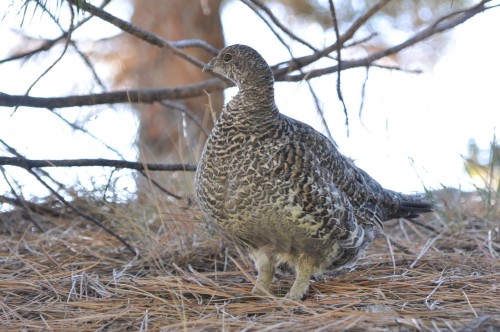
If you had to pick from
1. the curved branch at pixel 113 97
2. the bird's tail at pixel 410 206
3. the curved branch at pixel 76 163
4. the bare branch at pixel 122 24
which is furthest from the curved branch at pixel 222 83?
the bird's tail at pixel 410 206

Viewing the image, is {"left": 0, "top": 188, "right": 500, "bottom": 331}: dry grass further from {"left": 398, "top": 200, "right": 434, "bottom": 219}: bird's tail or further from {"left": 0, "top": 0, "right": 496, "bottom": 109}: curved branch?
{"left": 0, "top": 0, "right": 496, "bottom": 109}: curved branch

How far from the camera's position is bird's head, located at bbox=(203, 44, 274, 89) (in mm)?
3766

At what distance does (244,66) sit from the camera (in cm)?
379

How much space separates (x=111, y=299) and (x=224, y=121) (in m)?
1.06

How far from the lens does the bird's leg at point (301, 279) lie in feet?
12.1

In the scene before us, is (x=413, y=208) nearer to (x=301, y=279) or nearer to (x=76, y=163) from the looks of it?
(x=301, y=279)

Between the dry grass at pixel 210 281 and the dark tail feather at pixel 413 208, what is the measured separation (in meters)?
0.22

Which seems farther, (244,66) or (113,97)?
(113,97)

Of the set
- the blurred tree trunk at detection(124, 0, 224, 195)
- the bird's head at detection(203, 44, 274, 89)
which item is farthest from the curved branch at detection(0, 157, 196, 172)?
the blurred tree trunk at detection(124, 0, 224, 195)

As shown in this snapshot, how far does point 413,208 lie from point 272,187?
4.61 feet

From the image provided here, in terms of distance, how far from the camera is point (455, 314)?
282cm

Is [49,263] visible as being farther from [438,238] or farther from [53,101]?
[438,238]

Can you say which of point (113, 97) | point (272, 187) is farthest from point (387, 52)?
point (113, 97)

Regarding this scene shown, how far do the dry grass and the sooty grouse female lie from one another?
197 millimetres
